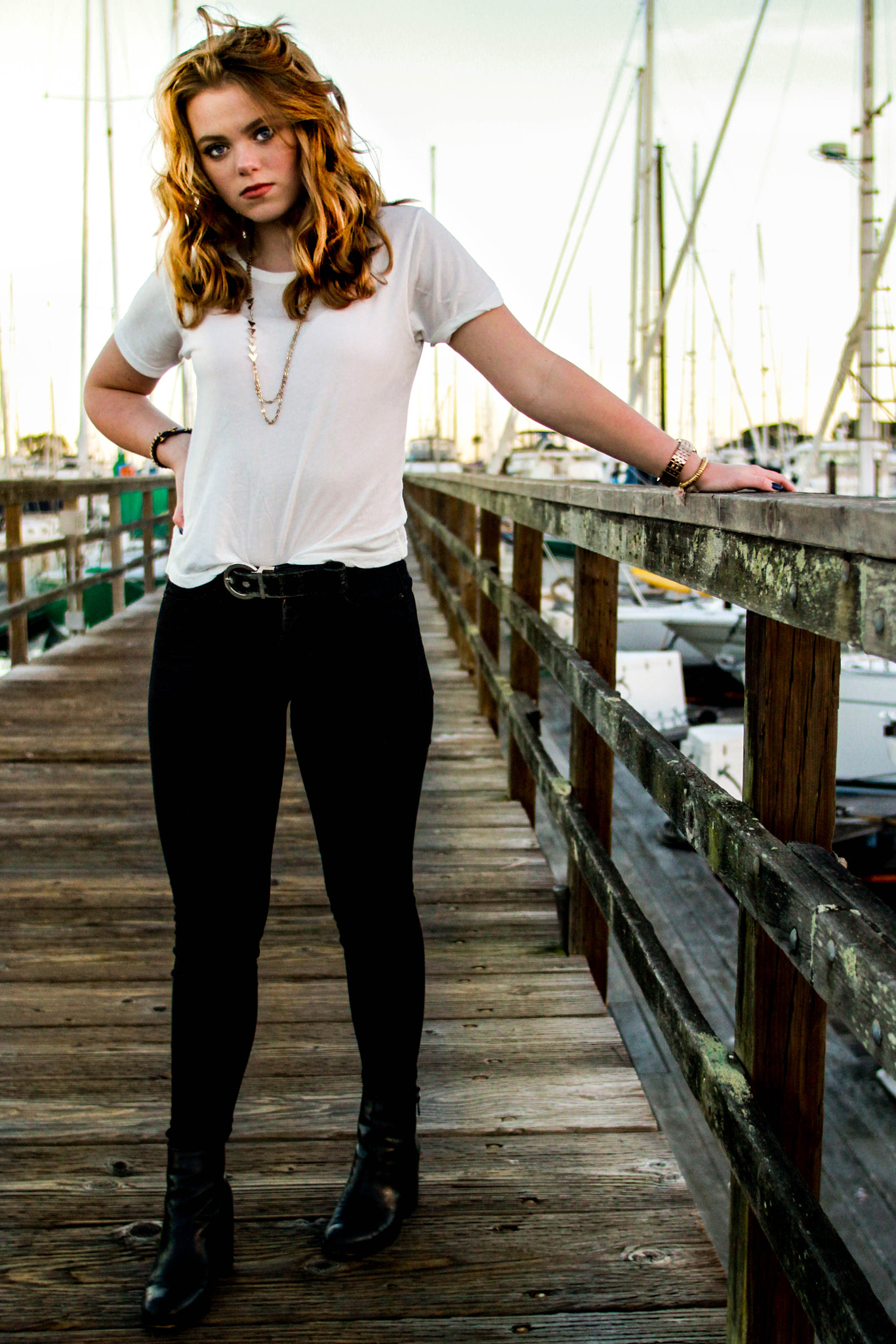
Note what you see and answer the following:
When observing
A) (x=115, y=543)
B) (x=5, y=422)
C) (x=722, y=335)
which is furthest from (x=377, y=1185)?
A: (x=5, y=422)

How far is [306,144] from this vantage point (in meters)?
1.32

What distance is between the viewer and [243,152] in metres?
1.32

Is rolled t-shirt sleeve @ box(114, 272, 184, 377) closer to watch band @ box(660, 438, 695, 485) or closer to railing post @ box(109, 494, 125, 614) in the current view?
watch band @ box(660, 438, 695, 485)

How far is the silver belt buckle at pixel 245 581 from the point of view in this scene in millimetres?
1364

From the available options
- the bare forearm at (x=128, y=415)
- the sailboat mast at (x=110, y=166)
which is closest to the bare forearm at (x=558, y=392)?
the bare forearm at (x=128, y=415)

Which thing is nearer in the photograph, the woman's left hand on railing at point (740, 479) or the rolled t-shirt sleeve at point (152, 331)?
the woman's left hand on railing at point (740, 479)

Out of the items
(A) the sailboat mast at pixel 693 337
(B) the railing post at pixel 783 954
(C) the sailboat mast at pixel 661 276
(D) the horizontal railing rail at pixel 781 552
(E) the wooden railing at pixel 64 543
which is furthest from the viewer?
(A) the sailboat mast at pixel 693 337

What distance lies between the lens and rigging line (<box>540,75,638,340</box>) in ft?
49.4

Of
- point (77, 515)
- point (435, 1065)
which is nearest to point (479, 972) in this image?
point (435, 1065)

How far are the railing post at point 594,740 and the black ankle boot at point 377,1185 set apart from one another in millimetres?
773

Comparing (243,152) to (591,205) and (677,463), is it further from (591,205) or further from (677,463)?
(591,205)

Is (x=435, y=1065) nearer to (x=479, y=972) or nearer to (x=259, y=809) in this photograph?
(x=479, y=972)

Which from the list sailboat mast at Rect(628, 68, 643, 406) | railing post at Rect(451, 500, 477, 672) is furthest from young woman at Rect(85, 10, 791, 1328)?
sailboat mast at Rect(628, 68, 643, 406)

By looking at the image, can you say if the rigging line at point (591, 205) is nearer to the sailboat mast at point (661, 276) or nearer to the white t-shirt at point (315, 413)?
the sailboat mast at point (661, 276)
